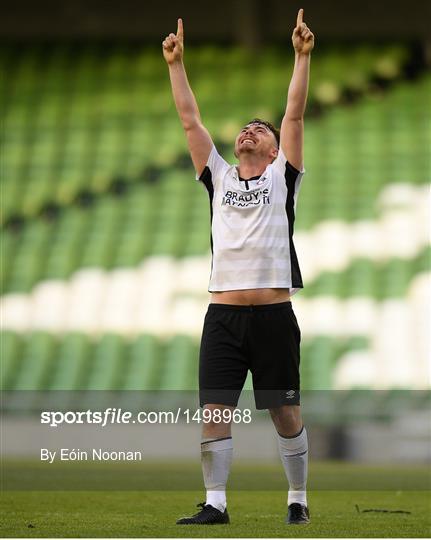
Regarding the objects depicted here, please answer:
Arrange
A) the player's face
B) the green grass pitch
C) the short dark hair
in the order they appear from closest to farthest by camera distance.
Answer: the green grass pitch < the player's face < the short dark hair

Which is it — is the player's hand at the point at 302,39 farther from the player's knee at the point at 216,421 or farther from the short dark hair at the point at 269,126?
the player's knee at the point at 216,421

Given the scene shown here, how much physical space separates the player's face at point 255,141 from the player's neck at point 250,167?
0.09ft

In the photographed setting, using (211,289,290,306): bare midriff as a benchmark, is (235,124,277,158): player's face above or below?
above

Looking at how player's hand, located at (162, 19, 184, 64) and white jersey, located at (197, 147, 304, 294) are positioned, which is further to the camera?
player's hand, located at (162, 19, 184, 64)

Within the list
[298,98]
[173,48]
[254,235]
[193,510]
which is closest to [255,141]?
[298,98]

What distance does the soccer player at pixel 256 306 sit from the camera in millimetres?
4789

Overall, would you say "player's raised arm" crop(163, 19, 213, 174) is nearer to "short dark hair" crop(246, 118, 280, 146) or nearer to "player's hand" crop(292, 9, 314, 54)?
"short dark hair" crop(246, 118, 280, 146)

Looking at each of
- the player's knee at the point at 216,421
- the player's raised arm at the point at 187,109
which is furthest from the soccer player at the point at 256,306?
the player's raised arm at the point at 187,109

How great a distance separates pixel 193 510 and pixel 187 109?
195cm

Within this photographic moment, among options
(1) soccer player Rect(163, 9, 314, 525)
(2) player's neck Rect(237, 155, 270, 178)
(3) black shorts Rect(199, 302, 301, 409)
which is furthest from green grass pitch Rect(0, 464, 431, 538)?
(2) player's neck Rect(237, 155, 270, 178)

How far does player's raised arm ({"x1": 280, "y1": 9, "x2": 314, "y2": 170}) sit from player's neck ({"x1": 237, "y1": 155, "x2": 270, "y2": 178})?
12cm

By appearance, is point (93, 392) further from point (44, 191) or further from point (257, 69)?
point (257, 69)

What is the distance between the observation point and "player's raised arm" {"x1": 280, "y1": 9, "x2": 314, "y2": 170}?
16.2ft

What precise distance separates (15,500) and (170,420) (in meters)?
5.32
